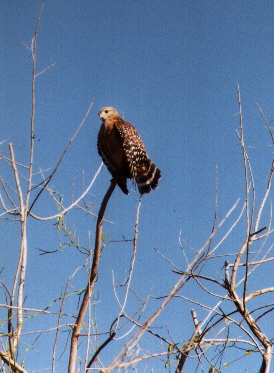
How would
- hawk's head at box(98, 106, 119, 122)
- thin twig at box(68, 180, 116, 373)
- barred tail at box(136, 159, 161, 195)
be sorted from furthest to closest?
hawk's head at box(98, 106, 119, 122)
barred tail at box(136, 159, 161, 195)
thin twig at box(68, 180, 116, 373)

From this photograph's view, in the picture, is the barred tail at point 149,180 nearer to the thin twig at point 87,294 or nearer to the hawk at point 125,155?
the hawk at point 125,155

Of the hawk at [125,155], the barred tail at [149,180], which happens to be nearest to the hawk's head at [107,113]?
the hawk at [125,155]

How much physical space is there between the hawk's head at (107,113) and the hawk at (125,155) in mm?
39

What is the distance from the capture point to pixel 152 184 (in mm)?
4359

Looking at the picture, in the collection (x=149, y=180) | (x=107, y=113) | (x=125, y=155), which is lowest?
(x=149, y=180)

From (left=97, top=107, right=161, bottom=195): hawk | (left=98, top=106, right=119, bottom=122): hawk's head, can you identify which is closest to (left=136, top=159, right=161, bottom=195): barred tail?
(left=97, top=107, right=161, bottom=195): hawk

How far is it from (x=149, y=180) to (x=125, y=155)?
44 centimetres

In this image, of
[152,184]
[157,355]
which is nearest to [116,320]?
[157,355]

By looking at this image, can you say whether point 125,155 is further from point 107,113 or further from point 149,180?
point 107,113

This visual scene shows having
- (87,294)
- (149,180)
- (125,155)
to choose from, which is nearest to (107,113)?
(125,155)

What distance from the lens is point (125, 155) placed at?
4.62m

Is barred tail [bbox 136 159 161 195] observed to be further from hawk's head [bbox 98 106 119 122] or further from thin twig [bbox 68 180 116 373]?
thin twig [bbox 68 180 116 373]

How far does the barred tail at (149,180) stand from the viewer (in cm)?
435

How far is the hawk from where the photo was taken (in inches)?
173
